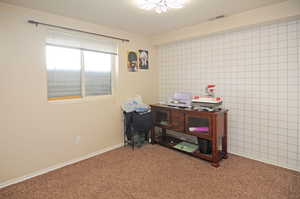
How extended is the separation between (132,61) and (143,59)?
0.32 metres

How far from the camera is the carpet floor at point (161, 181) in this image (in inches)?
77.0

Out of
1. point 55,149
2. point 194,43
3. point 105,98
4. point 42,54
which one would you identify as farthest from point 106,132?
point 194,43

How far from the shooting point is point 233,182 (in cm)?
216

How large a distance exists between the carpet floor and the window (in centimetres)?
117

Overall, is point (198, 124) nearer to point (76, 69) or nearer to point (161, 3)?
point (161, 3)

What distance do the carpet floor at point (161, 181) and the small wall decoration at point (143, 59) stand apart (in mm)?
1935

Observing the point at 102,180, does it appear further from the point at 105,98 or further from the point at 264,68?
the point at 264,68

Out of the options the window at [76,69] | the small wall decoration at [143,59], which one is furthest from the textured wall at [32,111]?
the small wall decoration at [143,59]

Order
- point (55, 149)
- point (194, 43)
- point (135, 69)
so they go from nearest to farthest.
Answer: point (55, 149)
point (194, 43)
point (135, 69)

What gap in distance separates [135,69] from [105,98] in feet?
2.98

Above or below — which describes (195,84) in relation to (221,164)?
above

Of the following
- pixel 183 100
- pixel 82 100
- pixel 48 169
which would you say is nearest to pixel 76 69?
pixel 82 100

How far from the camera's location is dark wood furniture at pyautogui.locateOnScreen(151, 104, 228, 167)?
2555mm

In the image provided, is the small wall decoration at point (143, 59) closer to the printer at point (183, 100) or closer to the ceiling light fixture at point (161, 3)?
the printer at point (183, 100)
